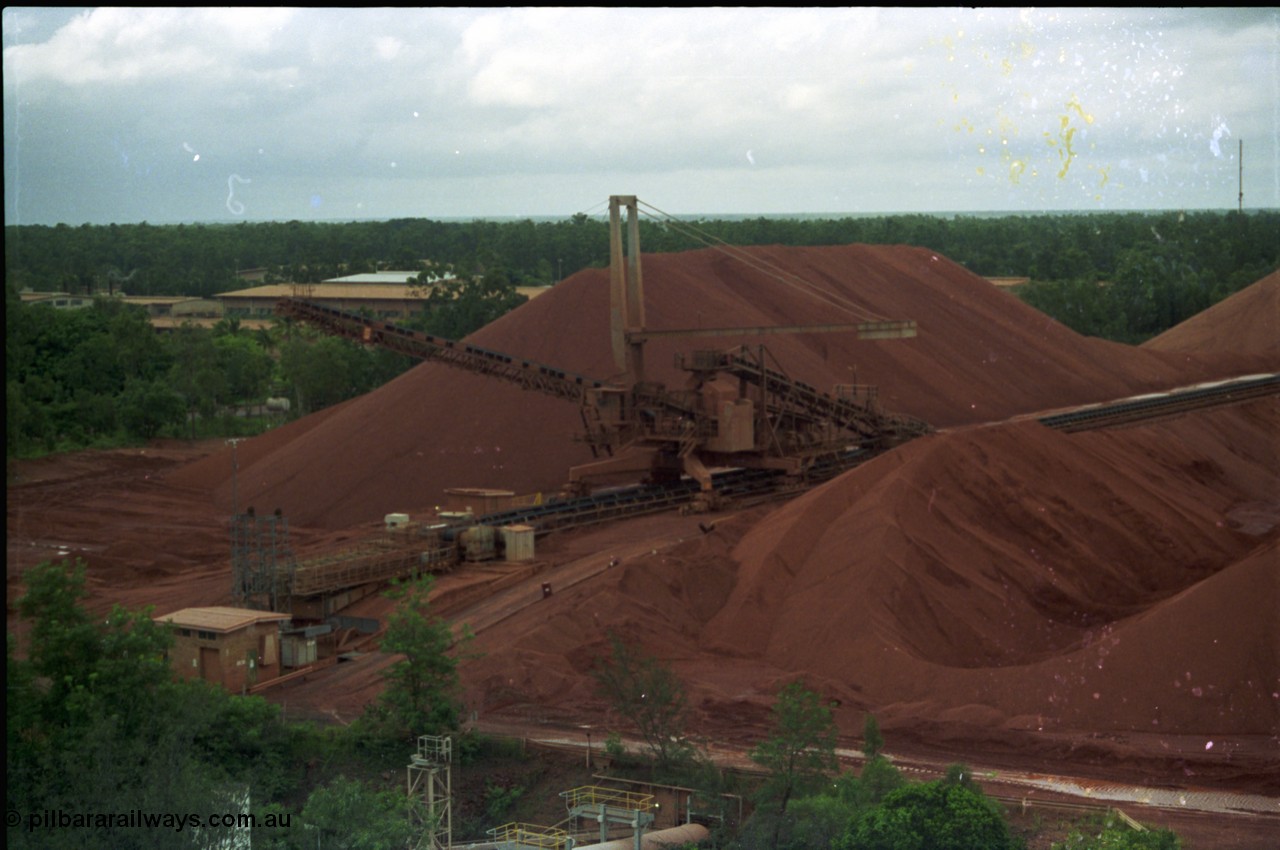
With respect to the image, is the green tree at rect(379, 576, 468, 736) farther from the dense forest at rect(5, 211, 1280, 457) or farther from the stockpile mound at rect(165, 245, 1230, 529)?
the stockpile mound at rect(165, 245, 1230, 529)

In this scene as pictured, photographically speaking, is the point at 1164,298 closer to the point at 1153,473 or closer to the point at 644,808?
the point at 1153,473

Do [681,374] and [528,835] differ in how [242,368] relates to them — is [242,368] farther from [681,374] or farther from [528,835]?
[528,835]

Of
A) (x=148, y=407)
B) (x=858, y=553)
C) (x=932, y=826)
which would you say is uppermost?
(x=148, y=407)

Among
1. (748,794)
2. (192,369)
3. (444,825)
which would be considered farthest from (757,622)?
(192,369)

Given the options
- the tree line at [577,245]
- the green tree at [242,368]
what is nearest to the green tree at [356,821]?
the tree line at [577,245]


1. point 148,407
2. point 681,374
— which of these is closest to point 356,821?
point 681,374

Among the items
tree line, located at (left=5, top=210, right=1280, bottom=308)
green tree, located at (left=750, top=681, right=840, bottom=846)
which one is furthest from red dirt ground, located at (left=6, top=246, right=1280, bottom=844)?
tree line, located at (left=5, top=210, right=1280, bottom=308)
